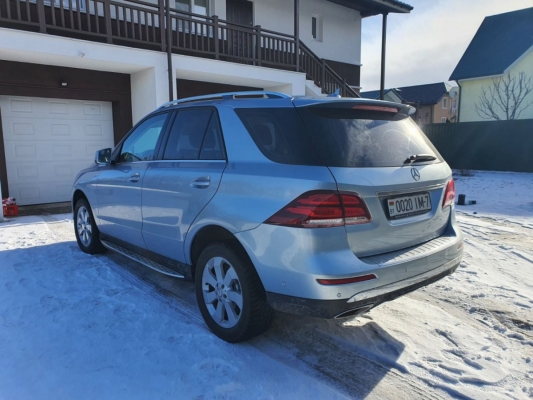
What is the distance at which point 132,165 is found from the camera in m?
4.13

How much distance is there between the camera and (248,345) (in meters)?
2.92

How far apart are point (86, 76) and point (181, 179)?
735 centimetres

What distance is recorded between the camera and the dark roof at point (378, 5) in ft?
46.5

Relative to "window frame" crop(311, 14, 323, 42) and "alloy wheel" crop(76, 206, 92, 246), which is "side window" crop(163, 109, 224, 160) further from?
"window frame" crop(311, 14, 323, 42)

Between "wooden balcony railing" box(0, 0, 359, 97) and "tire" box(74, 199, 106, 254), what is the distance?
4.32m

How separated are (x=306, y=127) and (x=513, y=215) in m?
7.11

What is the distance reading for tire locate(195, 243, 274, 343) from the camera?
2.72 meters

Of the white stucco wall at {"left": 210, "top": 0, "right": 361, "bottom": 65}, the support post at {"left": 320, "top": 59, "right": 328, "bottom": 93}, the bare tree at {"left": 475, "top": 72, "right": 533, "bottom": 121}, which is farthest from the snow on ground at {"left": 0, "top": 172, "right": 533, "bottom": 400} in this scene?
the bare tree at {"left": 475, "top": 72, "right": 533, "bottom": 121}

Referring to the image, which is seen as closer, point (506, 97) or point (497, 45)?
point (506, 97)

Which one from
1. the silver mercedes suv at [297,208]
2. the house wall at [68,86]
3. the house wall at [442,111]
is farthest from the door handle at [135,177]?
the house wall at [442,111]

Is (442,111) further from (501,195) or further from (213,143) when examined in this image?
(213,143)

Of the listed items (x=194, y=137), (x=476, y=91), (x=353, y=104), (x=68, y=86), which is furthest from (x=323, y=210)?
(x=476, y=91)

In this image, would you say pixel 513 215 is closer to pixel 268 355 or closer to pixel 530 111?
pixel 268 355

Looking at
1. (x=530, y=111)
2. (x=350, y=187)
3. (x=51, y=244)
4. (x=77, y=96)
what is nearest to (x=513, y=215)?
(x=350, y=187)
